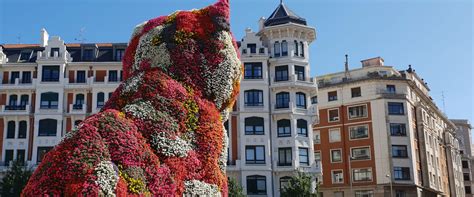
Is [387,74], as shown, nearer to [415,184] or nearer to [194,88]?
[415,184]

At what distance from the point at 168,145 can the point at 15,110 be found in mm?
47917

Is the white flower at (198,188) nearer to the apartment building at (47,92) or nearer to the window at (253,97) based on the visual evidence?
the window at (253,97)

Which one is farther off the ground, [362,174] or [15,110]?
[15,110]

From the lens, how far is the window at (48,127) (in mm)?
60781

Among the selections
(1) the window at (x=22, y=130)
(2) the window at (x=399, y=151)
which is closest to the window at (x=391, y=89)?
(2) the window at (x=399, y=151)

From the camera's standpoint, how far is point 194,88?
66.9 feet

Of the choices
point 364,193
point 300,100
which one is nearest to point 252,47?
point 300,100

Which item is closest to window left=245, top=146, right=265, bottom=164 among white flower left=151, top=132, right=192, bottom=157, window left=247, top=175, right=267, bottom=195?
window left=247, top=175, right=267, bottom=195

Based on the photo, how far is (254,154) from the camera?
60.7 m

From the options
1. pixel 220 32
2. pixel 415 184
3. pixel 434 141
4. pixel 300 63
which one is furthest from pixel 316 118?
pixel 220 32

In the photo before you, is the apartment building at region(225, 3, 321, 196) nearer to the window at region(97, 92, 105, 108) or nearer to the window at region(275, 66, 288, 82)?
the window at region(275, 66, 288, 82)

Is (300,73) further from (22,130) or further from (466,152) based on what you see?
(466,152)

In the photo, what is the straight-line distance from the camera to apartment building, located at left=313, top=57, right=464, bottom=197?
76.1 m

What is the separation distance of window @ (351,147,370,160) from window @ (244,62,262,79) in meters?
22.0
